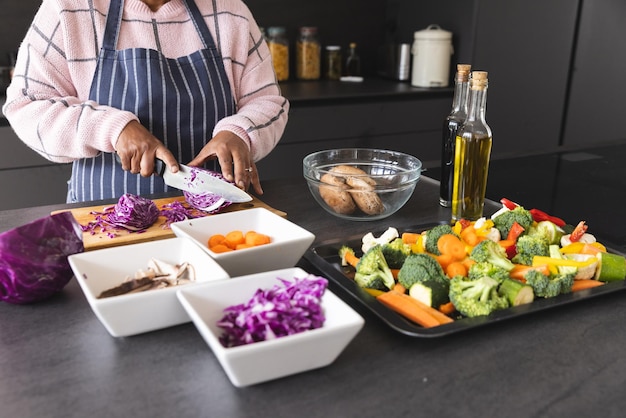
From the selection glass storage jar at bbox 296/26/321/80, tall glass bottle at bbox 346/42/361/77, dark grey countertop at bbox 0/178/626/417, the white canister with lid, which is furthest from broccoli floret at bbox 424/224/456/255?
tall glass bottle at bbox 346/42/361/77

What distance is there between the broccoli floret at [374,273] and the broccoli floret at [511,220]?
27 cm

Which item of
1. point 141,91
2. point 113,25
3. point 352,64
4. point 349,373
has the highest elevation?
point 113,25

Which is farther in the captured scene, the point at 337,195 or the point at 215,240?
the point at 337,195

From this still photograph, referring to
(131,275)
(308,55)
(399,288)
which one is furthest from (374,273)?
(308,55)

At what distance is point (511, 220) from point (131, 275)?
0.68m

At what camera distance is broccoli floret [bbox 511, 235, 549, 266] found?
1033 millimetres

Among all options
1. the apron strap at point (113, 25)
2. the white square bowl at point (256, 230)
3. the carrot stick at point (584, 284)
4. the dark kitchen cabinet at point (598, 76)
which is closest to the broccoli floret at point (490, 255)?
the carrot stick at point (584, 284)

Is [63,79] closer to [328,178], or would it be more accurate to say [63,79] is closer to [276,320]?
[328,178]

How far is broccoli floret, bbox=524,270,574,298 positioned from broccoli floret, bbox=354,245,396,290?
0.69 feet

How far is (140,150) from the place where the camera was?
1359 millimetres

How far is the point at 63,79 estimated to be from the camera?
1529 millimetres

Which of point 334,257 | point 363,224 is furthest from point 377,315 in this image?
point 363,224

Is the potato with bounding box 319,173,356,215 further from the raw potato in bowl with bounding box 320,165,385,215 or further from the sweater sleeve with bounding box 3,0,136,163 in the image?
the sweater sleeve with bounding box 3,0,136,163

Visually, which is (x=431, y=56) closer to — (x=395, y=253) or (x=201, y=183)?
(x=201, y=183)
